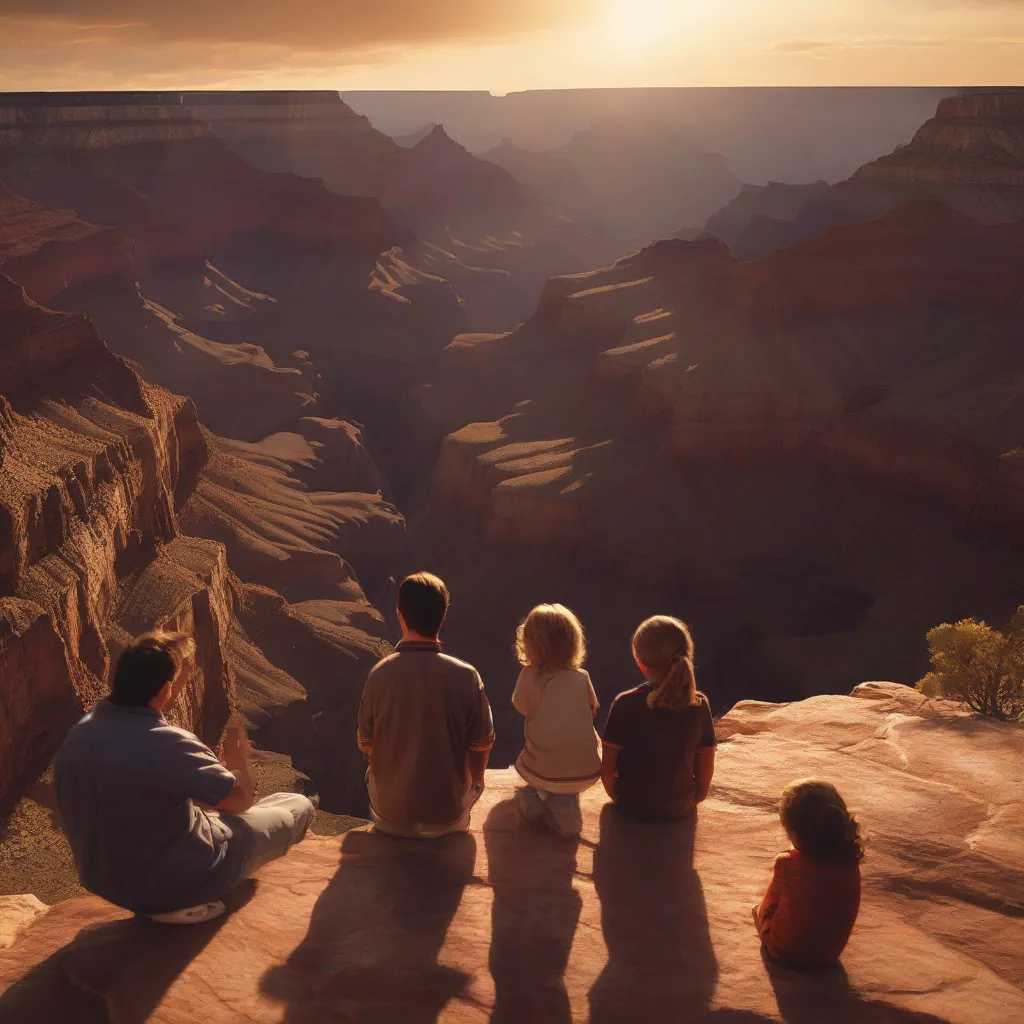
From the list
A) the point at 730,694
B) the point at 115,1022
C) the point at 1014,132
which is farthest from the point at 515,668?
the point at 1014,132

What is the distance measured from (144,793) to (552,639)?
3.30m

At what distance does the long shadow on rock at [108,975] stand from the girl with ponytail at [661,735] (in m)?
3.40

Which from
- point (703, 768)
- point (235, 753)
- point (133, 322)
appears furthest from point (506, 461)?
A: point (235, 753)

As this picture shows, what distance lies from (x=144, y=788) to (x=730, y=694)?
32.8 meters

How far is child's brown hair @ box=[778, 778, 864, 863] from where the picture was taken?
6.57 metres

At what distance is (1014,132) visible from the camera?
8719 cm

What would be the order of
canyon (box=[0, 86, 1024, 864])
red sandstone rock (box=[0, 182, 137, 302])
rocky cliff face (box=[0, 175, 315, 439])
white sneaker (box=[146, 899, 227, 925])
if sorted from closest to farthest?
white sneaker (box=[146, 899, 227, 925]) → canyon (box=[0, 86, 1024, 864]) → red sandstone rock (box=[0, 182, 137, 302]) → rocky cliff face (box=[0, 175, 315, 439])

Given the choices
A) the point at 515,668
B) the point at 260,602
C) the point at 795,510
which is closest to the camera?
the point at 260,602

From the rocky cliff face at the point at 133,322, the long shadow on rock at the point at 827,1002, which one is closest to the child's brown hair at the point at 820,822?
the long shadow on rock at the point at 827,1002

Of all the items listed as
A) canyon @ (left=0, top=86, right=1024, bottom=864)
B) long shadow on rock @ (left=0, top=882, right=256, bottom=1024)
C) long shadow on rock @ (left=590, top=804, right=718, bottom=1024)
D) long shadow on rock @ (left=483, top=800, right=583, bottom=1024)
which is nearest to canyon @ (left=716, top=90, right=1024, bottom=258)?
canyon @ (left=0, top=86, right=1024, bottom=864)

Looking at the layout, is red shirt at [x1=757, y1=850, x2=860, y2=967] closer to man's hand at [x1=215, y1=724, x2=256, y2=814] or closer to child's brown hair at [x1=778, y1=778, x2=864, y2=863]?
child's brown hair at [x1=778, y1=778, x2=864, y2=863]

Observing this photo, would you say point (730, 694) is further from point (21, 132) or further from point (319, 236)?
point (21, 132)

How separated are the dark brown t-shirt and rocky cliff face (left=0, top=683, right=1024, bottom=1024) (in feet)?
0.82

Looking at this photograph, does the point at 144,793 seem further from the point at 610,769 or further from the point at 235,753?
the point at 610,769
